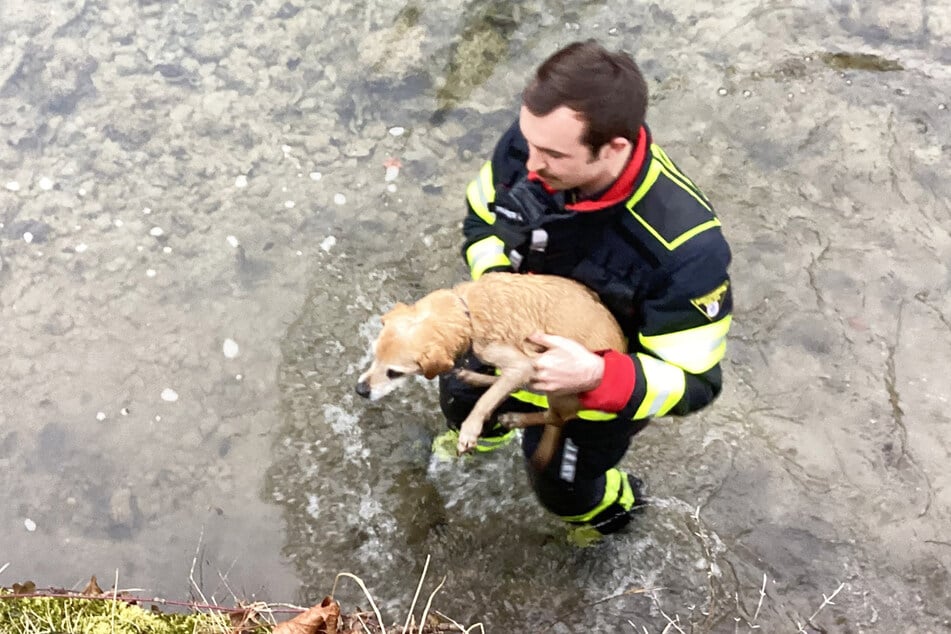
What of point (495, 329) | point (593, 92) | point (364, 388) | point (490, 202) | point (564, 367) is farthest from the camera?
point (490, 202)

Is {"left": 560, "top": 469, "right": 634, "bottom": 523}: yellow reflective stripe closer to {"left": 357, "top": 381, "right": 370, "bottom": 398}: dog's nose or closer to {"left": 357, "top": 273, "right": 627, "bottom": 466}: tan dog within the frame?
{"left": 357, "top": 273, "right": 627, "bottom": 466}: tan dog

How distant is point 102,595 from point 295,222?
7.83 feet

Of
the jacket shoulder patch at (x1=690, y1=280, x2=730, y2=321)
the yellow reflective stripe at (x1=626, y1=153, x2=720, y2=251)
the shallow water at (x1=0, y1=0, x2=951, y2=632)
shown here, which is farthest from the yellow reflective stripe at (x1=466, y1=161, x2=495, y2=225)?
the shallow water at (x1=0, y1=0, x2=951, y2=632)

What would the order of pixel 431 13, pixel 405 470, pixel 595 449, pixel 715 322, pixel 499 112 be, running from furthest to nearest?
pixel 431 13, pixel 499 112, pixel 405 470, pixel 595 449, pixel 715 322

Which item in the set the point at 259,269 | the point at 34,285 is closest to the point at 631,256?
the point at 259,269

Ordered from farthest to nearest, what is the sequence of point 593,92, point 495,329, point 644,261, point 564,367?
point 495,329 < point 644,261 < point 564,367 < point 593,92

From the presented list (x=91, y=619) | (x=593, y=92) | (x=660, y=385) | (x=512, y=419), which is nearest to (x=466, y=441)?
(x=512, y=419)

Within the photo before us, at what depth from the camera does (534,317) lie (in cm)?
234

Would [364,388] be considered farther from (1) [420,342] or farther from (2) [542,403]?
(2) [542,403]

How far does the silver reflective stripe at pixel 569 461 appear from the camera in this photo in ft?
8.79

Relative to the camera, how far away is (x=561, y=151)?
2055 millimetres

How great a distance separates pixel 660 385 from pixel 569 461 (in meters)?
0.59

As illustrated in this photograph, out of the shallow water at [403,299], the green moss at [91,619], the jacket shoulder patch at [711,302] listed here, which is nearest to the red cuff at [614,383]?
the jacket shoulder patch at [711,302]

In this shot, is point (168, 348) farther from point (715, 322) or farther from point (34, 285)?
point (715, 322)
